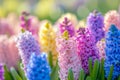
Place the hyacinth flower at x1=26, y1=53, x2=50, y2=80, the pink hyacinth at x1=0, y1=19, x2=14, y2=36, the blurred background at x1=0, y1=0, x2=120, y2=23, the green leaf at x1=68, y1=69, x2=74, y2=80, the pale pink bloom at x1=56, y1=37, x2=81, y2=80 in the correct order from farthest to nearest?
the blurred background at x1=0, y1=0, x2=120, y2=23 → the pink hyacinth at x1=0, y1=19, x2=14, y2=36 → the pale pink bloom at x1=56, y1=37, x2=81, y2=80 → the green leaf at x1=68, y1=69, x2=74, y2=80 → the hyacinth flower at x1=26, y1=53, x2=50, y2=80

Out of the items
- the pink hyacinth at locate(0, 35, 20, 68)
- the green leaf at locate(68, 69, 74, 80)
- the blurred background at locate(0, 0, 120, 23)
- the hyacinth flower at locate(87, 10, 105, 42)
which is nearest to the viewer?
the green leaf at locate(68, 69, 74, 80)

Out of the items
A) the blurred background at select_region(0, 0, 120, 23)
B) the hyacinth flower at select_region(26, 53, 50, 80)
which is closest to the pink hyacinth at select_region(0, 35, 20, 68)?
the hyacinth flower at select_region(26, 53, 50, 80)

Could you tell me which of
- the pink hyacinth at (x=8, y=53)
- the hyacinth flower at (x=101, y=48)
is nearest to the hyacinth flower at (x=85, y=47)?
the hyacinth flower at (x=101, y=48)

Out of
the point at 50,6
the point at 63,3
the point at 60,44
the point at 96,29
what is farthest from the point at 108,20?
the point at 63,3

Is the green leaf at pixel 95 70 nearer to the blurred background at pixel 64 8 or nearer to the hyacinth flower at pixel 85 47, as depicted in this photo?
the hyacinth flower at pixel 85 47

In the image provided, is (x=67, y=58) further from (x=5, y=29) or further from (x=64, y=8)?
(x=64, y=8)

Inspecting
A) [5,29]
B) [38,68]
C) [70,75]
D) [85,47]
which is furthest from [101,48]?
[5,29]

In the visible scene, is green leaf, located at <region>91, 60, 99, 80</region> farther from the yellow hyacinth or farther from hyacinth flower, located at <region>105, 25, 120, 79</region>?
the yellow hyacinth
